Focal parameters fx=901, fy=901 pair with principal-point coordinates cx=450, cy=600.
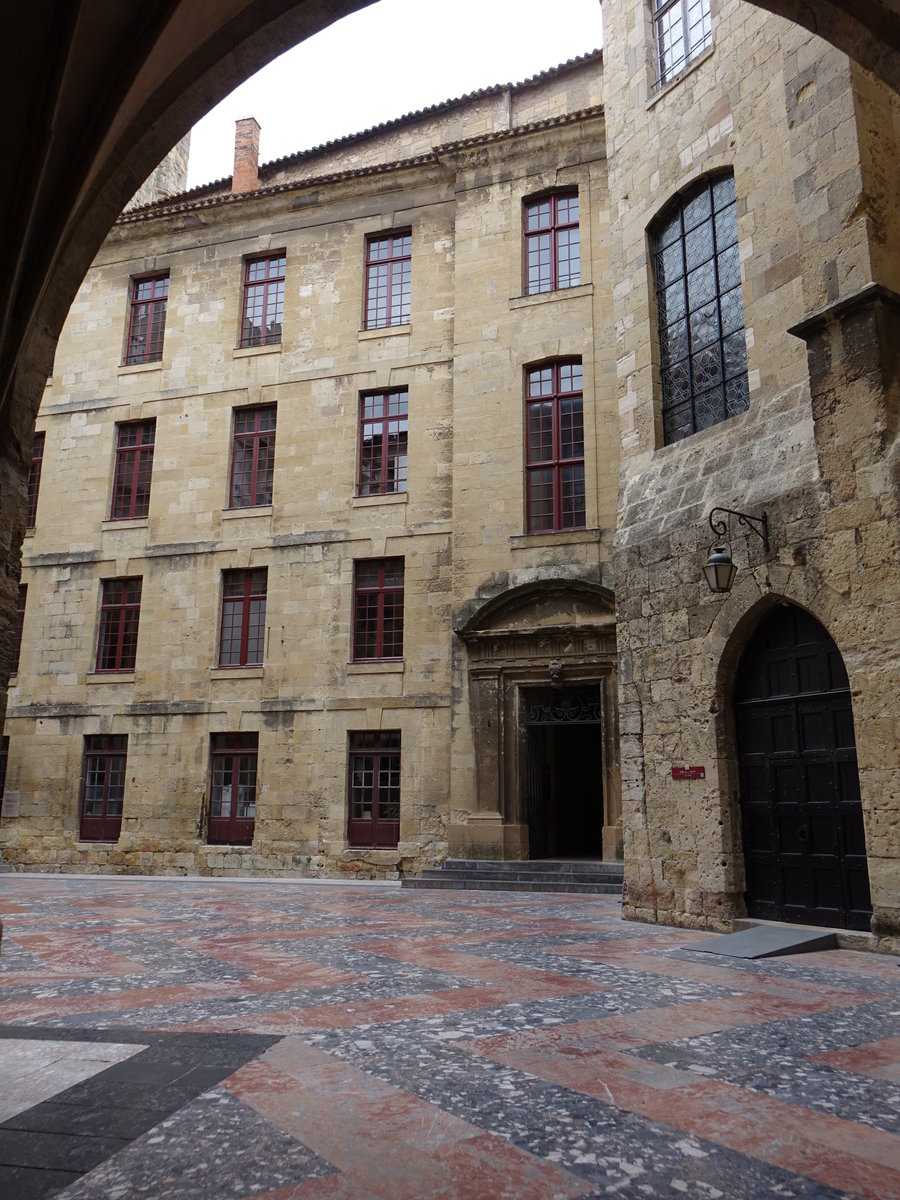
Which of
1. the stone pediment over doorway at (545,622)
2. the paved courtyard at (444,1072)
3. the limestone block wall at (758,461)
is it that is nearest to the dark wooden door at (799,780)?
the limestone block wall at (758,461)

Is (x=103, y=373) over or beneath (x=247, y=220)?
beneath

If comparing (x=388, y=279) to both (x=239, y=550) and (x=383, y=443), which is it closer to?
(x=383, y=443)

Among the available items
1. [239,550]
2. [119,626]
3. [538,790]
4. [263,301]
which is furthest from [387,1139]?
[263,301]

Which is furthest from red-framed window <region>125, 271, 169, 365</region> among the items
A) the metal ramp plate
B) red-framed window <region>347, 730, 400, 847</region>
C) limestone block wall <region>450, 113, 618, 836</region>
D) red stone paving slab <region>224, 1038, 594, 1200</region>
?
red stone paving slab <region>224, 1038, 594, 1200</region>

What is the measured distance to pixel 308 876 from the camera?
49.1 ft

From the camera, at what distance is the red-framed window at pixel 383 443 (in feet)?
53.2

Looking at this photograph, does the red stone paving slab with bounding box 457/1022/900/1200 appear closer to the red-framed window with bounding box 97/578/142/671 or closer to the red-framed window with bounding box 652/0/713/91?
the red-framed window with bounding box 652/0/713/91

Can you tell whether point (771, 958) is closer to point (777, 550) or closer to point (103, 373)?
point (777, 550)

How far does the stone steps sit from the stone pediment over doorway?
310 centimetres

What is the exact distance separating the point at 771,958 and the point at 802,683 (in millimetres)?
2258

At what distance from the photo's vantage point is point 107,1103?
331cm

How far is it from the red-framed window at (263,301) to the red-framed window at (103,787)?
806 centimetres

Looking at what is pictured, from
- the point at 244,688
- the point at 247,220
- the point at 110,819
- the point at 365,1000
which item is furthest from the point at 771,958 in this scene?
the point at 247,220

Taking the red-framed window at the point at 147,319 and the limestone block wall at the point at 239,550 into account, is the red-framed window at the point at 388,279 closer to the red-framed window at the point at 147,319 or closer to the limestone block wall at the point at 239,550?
the limestone block wall at the point at 239,550
